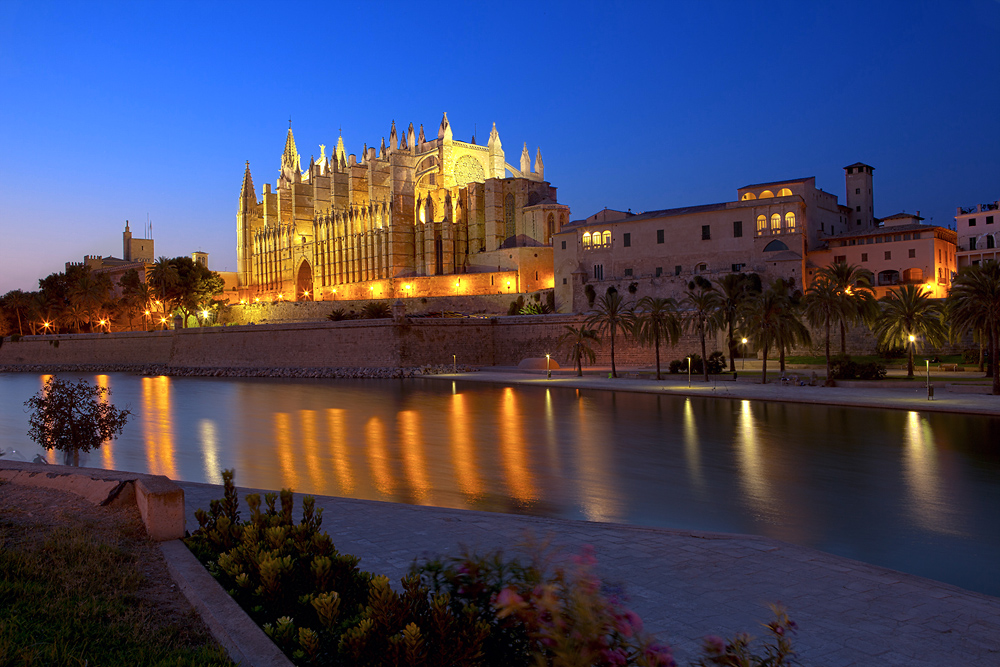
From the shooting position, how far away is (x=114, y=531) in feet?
19.1

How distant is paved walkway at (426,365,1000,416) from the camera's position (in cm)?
2038

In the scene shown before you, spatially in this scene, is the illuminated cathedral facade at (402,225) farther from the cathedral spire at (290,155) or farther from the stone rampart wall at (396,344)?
the stone rampart wall at (396,344)

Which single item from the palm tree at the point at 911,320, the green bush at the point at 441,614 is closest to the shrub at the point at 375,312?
the palm tree at the point at 911,320

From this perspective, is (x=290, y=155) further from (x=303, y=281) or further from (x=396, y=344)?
(x=396, y=344)

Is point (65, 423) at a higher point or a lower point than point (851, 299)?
lower

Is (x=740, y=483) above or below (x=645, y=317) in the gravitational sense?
below

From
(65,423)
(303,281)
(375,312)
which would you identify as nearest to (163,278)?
(303,281)

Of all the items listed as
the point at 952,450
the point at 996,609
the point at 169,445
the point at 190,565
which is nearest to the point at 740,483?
the point at 952,450

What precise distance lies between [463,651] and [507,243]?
2218 inches

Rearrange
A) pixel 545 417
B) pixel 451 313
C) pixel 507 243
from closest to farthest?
pixel 545 417 < pixel 451 313 < pixel 507 243

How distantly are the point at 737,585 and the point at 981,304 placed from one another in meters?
20.8

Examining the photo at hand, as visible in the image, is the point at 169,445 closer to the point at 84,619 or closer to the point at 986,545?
the point at 84,619

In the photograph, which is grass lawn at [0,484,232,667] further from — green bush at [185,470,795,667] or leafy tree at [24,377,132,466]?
leafy tree at [24,377,132,466]

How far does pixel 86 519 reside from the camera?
240 inches
